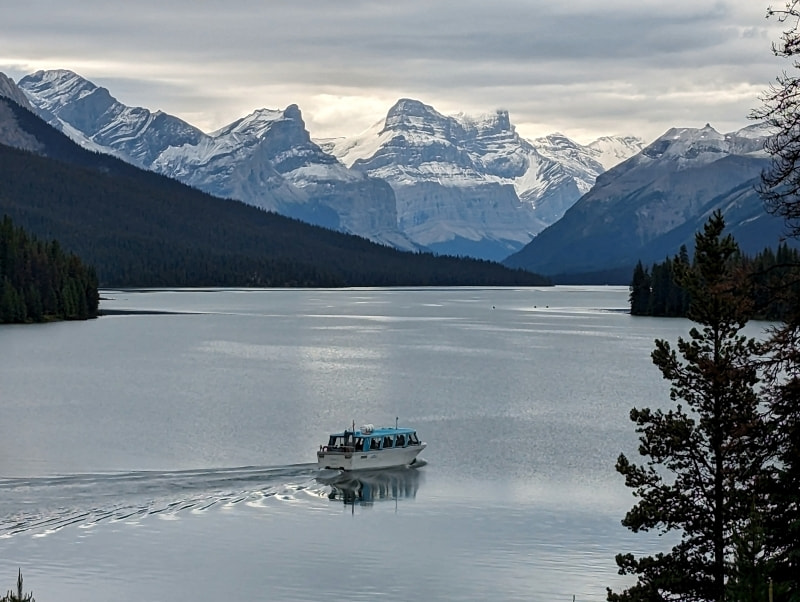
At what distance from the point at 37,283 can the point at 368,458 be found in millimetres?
129307

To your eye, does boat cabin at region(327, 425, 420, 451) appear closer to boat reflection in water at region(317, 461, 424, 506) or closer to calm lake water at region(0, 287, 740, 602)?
boat reflection in water at region(317, 461, 424, 506)

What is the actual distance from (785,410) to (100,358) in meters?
113

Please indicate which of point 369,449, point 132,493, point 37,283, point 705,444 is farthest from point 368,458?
point 37,283

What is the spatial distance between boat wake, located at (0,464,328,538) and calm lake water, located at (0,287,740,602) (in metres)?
0.17

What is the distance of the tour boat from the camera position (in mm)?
67562

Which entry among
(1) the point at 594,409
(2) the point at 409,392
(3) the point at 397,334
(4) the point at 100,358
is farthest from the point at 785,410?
(3) the point at 397,334

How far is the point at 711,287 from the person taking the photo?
29.8 m

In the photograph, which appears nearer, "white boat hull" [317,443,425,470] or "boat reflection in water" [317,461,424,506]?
"boat reflection in water" [317,461,424,506]

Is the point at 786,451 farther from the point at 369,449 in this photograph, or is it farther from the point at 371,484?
the point at 369,449

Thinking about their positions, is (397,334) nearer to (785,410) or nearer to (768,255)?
(768,255)

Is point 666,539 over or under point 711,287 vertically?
under

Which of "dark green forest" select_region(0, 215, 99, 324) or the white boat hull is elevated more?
"dark green forest" select_region(0, 215, 99, 324)

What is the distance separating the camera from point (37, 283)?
617 ft

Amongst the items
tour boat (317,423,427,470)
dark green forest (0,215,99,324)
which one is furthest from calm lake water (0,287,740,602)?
dark green forest (0,215,99,324)
